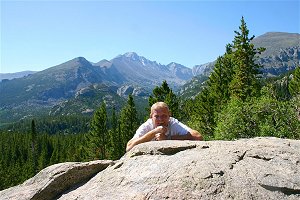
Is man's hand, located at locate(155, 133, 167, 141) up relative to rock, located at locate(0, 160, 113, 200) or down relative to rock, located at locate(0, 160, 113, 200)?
Answer: up

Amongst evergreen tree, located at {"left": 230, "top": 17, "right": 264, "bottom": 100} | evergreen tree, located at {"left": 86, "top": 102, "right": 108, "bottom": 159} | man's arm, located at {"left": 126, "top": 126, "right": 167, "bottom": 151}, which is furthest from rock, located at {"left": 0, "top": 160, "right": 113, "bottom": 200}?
evergreen tree, located at {"left": 86, "top": 102, "right": 108, "bottom": 159}

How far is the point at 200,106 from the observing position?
5150 centimetres

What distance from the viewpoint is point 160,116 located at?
9.27 metres

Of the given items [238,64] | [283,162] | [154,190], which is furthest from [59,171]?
Result: [238,64]

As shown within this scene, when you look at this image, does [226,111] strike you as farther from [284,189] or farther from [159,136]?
[284,189]

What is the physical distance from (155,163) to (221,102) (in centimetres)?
4086

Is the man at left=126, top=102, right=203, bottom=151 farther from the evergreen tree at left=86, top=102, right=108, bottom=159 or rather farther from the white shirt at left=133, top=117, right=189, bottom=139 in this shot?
the evergreen tree at left=86, top=102, right=108, bottom=159

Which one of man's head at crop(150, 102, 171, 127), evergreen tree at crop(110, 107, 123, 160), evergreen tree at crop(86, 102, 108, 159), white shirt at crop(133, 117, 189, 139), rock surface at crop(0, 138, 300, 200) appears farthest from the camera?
evergreen tree at crop(86, 102, 108, 159)

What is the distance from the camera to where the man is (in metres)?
9.23

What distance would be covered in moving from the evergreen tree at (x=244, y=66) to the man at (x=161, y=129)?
35.2 metres

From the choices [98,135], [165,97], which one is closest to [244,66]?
[165,97]

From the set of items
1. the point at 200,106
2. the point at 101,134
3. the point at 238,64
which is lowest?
the point at 101,134

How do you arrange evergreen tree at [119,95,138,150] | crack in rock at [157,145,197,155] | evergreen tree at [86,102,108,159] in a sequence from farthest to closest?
evergreen tree at [86,102,108,159]
evergreen tree at [119,95,138,150]
crack in rock at [157,145,197,155]

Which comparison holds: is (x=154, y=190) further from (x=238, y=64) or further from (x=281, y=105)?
(x=238, y=64)
